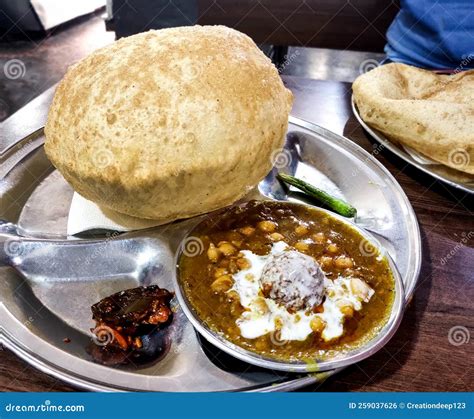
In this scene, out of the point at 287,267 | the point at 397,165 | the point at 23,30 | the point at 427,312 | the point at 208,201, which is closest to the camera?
the point at 287,267

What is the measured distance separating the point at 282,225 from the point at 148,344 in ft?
2.11

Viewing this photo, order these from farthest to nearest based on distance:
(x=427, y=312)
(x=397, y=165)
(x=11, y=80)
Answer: (x=11, y=80) < (x=397, y=165) < (x=427, y=312)

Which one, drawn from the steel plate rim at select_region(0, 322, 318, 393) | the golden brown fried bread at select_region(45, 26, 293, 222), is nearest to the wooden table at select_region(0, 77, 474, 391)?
the steel plate rim at select_region(0, 322, 318, 393)

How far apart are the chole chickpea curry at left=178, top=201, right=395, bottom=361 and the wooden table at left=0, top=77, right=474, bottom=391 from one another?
126 mm

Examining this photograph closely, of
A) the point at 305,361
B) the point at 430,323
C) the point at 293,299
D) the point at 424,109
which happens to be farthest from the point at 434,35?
the point at 305,361

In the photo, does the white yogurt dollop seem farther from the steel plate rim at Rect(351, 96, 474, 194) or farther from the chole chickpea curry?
the steel plate rim at Rect(351, 96, 474, 194)

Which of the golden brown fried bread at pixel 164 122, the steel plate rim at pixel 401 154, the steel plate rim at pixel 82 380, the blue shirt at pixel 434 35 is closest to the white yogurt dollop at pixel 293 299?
the steel plate rim at pixel 82 380

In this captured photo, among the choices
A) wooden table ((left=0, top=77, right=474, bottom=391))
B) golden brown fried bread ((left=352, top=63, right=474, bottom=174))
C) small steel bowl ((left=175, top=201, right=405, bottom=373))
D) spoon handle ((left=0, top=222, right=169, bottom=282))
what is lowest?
wooden table ((left=0, top=77, right=474, bottom=391))

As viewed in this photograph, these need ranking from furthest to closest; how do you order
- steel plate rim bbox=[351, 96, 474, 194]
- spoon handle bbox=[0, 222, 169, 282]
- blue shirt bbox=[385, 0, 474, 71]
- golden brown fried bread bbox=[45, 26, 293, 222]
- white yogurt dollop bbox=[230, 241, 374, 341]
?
blue shirt bbox=[385, 0, 474, 71], steel plate rim bbox=[351, 96, 474, 194], spoon handle bbox=[0, 222, 169, 282], golden brown fried bread bbox=[45, 26, 293, 222], white yogurt dollop bbox=[230, 241, 374, 341]

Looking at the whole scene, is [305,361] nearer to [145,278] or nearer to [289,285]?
[289,285]

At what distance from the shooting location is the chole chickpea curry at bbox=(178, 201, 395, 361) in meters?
1.39

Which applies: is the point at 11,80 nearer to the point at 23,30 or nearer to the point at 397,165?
the point at 23,30

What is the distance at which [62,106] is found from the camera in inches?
64.8
